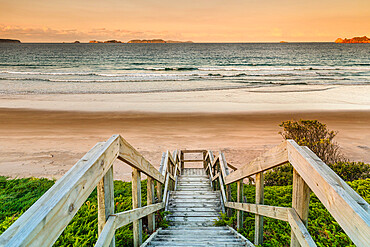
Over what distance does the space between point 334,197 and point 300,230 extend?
0.67 meters

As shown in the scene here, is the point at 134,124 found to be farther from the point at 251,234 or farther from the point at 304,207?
the point at 304,207

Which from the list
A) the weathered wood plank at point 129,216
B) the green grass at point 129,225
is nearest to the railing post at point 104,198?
the weathered wood plank at point 129,216

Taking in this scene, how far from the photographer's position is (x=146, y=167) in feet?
11.1

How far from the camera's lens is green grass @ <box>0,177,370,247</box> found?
130 inches

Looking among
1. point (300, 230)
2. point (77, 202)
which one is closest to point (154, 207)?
point (300, 230)

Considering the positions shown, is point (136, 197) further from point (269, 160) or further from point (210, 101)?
point (210, 101)

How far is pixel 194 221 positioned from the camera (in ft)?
17.0

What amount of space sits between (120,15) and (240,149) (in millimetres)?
77224

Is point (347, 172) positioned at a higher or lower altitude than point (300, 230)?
lower

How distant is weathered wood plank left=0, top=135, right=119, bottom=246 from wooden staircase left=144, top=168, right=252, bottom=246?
6.61ft

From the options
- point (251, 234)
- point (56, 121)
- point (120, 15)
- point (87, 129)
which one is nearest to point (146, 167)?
point (251, 234)

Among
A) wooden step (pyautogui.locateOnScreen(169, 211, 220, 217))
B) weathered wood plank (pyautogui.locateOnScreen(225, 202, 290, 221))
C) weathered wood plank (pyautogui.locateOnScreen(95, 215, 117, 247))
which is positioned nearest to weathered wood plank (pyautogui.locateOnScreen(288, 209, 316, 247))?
weathered wood plank (pyautogui.locateOnScreen(225, 202, 290, 221))

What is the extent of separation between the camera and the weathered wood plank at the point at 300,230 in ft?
6.30

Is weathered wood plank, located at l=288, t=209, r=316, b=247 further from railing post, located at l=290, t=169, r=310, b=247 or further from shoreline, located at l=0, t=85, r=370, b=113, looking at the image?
shoreline, located at l=0, t=85, r=370, b=113
